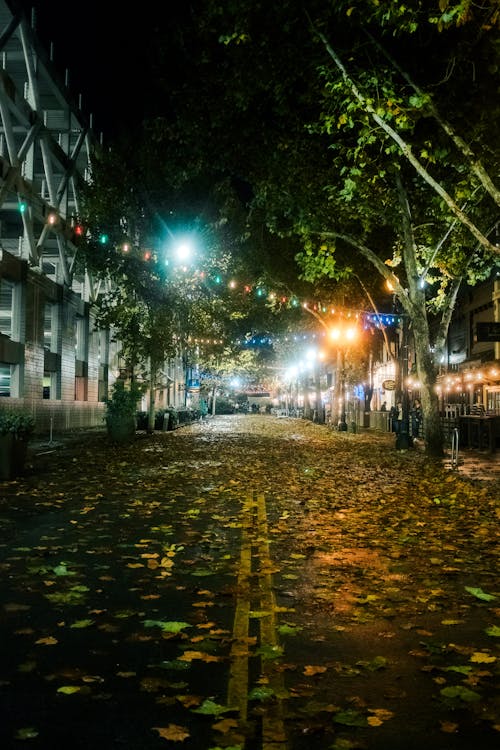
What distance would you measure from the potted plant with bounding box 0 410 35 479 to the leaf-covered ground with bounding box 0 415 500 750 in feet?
11.4

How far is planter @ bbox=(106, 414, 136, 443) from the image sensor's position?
29.2 metres

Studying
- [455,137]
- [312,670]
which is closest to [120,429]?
[455,137]

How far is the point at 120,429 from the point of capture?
29188mm

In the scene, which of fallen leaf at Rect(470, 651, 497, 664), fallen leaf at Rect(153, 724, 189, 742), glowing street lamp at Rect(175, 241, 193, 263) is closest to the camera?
fallen leaf at Rect(153, 724, 189, 742)

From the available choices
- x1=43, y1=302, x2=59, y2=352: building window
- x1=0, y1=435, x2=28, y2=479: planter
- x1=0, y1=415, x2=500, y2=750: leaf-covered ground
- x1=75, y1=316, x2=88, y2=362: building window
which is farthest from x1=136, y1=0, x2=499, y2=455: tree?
x1=75, y1=316, x2=88, y2=362: building window

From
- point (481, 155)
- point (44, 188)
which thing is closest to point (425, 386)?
point (481, 155)

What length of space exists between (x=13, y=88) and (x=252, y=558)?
29933 millimetres

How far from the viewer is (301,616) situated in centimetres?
562

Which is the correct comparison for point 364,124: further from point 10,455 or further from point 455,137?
point 10,455

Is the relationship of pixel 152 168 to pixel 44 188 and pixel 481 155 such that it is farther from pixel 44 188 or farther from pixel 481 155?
pixel 481 155

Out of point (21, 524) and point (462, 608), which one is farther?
point (21, 524)

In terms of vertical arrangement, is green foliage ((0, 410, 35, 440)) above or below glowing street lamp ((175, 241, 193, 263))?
below

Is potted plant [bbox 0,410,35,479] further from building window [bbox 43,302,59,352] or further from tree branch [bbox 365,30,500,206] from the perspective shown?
building window [bbox 43,302,59,352]

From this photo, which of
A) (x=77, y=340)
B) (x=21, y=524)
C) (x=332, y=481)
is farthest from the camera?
(x=77, y=340)
